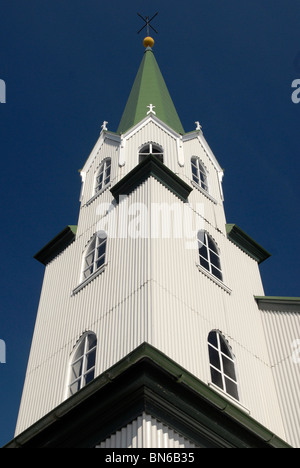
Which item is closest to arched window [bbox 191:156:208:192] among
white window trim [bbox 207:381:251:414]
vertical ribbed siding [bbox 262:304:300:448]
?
vertical ribbed siding [bbox 262:304:300:448]

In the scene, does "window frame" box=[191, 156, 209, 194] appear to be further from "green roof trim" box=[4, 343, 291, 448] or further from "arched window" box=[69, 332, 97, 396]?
"green roof trim" box=[4, 343, 291, 448]

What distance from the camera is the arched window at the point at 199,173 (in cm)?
2344

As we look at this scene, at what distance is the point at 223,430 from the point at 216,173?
46.7ft

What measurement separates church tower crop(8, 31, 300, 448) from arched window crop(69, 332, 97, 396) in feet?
0.13

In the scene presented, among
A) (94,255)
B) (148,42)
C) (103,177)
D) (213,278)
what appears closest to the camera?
(213,278)

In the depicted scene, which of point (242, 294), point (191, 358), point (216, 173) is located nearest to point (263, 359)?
point (242, 294)

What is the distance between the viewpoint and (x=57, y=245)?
72.1 feet

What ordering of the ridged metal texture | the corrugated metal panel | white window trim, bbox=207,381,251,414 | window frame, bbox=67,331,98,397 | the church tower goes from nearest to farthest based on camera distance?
the corrugated metal panel, the church tower, white window trim, bbox=207,381,251,414, the ridged metal texture, window frame, bbox=67,331,98,397

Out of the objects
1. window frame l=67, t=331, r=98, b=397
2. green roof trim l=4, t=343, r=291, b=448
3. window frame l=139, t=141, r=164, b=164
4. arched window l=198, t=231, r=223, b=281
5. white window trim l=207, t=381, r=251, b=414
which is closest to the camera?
green roof trim l=4, t=343, r=291, b=448

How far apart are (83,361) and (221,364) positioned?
12.2 feet

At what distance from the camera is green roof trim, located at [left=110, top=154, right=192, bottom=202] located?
19750mm

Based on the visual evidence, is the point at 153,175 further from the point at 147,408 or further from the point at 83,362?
the point at 147,408

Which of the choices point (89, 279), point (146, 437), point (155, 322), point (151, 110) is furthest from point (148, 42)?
point (146, 437)
